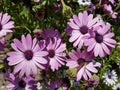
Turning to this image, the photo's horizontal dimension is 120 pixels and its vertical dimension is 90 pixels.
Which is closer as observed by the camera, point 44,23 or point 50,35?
point 50,35

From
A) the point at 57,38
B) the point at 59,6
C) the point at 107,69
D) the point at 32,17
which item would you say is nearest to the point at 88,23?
the point at 57,38

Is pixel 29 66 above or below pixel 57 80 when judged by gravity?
above

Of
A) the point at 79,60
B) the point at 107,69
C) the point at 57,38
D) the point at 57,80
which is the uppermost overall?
the point at 57,38

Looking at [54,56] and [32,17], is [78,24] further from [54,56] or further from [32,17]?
[32,17]

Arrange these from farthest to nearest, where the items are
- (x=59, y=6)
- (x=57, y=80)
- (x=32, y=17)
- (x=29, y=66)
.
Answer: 1. (x=32, y=17)
2. (x=59, y=6)
3. (x=57, y=80)
4. (x=29, y=66)

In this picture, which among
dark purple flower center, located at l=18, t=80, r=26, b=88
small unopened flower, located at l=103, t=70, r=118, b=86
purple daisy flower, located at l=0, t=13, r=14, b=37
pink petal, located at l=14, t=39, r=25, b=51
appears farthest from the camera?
small unopened flower, located at l=103, t=70, r=118, b=86

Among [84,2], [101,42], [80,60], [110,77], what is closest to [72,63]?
[80,60]

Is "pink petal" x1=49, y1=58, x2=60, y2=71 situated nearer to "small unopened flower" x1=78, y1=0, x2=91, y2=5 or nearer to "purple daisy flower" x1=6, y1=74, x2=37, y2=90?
"purple daisy flower" x1=6, y1=74, x2=37, y2=90

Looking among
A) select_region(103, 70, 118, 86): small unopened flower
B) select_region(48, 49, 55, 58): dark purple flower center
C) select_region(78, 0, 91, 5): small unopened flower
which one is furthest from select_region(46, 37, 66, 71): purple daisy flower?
select_region(78, 0, 91, 5): small unopened flower
